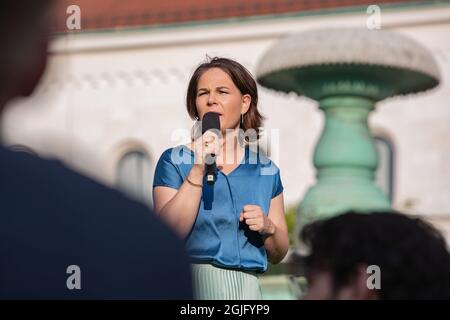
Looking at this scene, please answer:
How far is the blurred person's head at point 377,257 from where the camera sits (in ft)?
7.94

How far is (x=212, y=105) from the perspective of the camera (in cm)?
377

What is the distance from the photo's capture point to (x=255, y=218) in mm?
3424

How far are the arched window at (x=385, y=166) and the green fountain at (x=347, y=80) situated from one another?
1539 centimetres

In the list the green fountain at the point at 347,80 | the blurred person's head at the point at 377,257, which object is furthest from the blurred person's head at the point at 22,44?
the green fountain at the point at 347,80

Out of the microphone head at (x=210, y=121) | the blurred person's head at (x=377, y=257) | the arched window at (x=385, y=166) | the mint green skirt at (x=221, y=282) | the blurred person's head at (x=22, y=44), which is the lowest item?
the blurred person's head at (x=22, y=44)

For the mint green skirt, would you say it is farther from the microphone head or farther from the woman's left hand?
the microphone head

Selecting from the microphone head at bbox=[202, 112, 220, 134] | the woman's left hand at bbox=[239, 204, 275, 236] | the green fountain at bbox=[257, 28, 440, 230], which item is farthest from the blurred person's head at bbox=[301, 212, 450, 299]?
the green fountain at bbox=[257, 28, 440, 230]

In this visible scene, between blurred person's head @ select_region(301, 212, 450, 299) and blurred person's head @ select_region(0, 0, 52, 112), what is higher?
blurred person's head @ select_region(301, 212, 450, 299)

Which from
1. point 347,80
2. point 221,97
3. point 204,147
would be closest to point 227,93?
point 221,97

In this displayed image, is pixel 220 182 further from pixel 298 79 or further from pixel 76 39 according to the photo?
pixel 76 39

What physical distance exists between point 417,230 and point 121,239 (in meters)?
1.14

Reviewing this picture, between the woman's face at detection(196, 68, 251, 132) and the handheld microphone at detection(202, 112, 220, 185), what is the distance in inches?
3.0

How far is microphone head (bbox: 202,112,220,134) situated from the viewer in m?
3.58

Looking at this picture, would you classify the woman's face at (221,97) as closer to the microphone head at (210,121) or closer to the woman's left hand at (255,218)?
the microphone head at (210,121)
